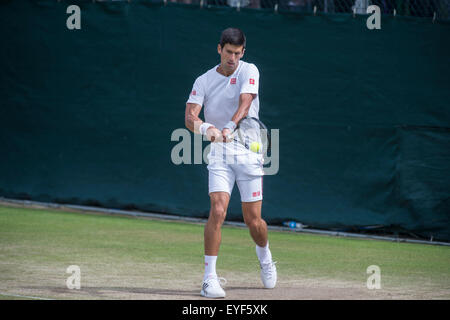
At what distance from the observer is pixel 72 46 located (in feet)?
37.2

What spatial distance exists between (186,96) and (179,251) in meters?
2.76

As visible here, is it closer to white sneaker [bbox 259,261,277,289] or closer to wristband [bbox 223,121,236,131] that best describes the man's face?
wristband [bbox 223,121,236,131]

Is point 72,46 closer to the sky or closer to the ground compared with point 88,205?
closer to the sky

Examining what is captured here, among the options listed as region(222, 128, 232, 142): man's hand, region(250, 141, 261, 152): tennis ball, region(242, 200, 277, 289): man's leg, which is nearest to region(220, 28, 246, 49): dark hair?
region(222, 128, 232, 142): man's hand

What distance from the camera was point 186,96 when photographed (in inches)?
422

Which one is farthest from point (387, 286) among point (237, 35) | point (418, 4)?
point (418, 4)

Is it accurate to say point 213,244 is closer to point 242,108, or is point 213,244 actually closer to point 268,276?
point 268,276

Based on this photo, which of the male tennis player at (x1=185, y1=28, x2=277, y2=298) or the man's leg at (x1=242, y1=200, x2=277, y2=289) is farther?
the man's leg at (x1=242, y1=200, x2=277, y2=289)

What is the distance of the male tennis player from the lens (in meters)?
6.37

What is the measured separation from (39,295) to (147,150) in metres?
5.01

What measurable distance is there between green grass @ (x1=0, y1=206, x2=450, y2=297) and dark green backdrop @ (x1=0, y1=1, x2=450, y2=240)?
0.49 metres

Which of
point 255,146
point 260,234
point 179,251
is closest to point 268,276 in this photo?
point 260,234

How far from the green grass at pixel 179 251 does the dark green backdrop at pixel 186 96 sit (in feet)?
1.62

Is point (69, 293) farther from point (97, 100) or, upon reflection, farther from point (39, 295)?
point (97, 100)
